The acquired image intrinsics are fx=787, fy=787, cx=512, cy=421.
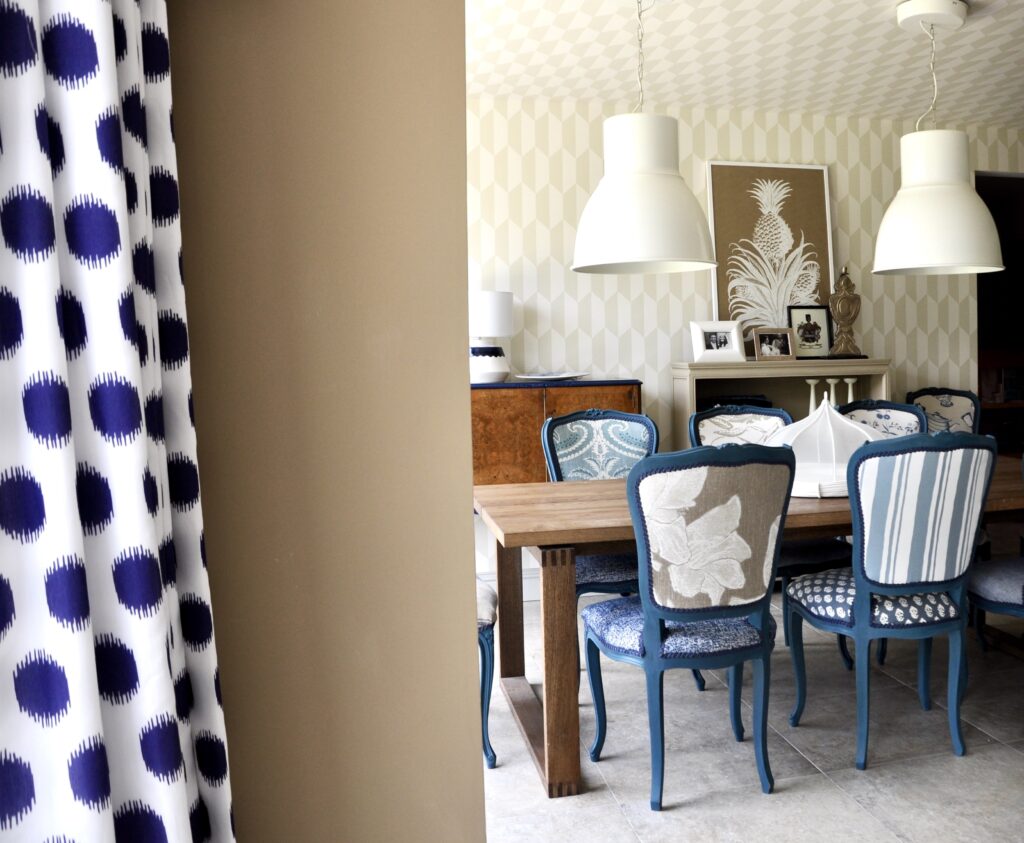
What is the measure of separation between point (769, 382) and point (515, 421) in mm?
1953

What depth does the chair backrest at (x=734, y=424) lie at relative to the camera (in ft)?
12.1

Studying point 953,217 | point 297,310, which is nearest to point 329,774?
point 297,310

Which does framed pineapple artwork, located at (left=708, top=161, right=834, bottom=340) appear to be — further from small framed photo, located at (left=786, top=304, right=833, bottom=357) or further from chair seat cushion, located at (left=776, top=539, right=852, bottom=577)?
chair seat cushion, located at (left=776, top=539, right=852, bottom=577)

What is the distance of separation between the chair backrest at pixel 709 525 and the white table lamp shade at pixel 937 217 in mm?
1140

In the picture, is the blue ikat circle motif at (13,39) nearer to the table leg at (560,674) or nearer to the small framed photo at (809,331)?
the table leg at (560,674)

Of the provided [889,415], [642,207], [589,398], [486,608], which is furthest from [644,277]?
[486,608]

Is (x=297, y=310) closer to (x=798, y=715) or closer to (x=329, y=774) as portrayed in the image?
(x=329, y=774)

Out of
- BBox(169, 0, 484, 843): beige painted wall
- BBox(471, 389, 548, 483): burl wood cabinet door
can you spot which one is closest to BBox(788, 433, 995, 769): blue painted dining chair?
BBox(169, 0, 484, 843): beige painted wall

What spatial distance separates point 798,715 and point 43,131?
8.80 feet

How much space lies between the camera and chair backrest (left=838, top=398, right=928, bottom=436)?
149 inches

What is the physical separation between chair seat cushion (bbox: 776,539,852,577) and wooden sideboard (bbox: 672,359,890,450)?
1.41 meters

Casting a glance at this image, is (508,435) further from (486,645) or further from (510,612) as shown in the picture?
(486,645)

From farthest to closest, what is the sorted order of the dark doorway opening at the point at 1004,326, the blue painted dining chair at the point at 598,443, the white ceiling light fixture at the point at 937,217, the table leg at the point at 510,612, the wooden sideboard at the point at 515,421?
the dark doorway opening at the point at 1004,326, the wooden sideboard at the point at 515,421, the blue painted dining chair at the point at 598,443, the table leg at the point at 510,612, the white ceiling light fixture at the point at 937,217

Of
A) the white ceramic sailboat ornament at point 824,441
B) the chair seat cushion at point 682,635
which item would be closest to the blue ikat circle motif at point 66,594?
the chair seat cushion at point 682,635
